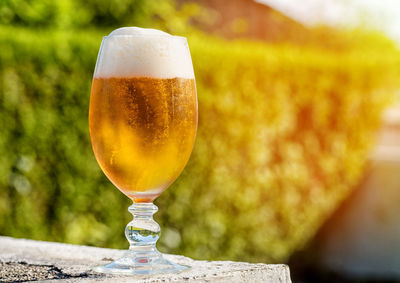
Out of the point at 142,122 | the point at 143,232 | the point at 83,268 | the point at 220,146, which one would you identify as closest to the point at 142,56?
the point at 142,122

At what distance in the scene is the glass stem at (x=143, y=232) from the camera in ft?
5.90

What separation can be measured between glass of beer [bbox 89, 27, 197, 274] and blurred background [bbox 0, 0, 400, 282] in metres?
3.15

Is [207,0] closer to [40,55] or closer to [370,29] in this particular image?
[40,55]

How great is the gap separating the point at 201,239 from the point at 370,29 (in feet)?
48.1

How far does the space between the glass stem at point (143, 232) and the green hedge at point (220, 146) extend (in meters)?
3.18

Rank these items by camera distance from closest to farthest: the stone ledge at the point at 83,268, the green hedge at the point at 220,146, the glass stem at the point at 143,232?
1. the stone ledge at the point at 83,268
2. the glass stem at the point at 143,232
3. the green hedge at the point at 220,146

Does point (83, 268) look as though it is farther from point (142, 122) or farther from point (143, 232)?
point (142, 122)

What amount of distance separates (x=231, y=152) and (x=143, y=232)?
3.92 m

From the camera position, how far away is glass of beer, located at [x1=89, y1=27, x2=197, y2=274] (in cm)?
175

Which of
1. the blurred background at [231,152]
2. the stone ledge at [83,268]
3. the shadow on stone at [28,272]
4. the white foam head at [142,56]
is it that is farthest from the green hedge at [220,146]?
the white foam head at [142,56]

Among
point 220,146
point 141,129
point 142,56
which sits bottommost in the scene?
point 220,146

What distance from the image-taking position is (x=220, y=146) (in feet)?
18.4

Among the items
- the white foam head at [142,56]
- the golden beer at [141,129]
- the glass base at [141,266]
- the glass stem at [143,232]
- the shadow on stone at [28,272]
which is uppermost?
the white foam head at [142,56]

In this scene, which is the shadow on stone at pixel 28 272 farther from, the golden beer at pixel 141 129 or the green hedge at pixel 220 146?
the green hedge at pixel 220 146
